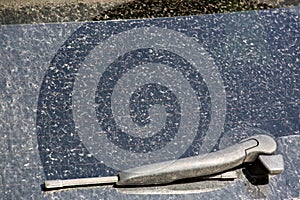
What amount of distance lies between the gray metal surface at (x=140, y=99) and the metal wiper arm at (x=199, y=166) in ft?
0.05

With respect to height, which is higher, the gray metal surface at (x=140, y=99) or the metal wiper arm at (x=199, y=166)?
the gray metal surface at (x=140, y=99)

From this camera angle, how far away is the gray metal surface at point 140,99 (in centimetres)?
131

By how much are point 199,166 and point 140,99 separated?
15 cm

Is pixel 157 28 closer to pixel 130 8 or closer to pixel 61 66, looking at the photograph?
pixel 130 8

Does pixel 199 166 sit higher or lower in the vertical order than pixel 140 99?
lower

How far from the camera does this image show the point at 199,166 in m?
1.32

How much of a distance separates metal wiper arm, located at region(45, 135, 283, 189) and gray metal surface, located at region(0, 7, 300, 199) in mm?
14

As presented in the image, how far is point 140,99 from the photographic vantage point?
1.38 metres

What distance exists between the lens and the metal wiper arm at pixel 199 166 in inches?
51.0

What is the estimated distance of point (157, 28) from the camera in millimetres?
1453

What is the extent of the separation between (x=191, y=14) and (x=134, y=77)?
0.18 metres

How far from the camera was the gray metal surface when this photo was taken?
4.29 ft

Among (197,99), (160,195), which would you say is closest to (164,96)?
(197,99)

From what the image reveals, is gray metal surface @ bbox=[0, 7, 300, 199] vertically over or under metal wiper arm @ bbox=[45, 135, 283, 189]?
over
